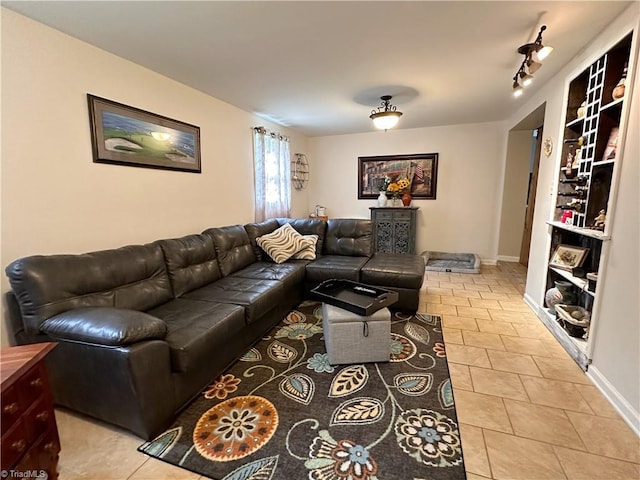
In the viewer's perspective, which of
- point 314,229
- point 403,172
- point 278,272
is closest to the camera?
point 278,272

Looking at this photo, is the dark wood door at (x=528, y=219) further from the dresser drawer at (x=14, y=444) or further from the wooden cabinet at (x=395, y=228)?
the dresser drawer at (x=14, y=444)

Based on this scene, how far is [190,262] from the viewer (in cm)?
260

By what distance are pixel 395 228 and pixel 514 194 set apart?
2.02 metres

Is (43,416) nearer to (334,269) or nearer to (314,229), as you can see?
(334,269)

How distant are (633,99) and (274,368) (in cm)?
282

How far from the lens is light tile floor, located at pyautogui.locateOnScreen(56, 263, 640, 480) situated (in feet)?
4.46

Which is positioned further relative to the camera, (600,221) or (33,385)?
(600,221)

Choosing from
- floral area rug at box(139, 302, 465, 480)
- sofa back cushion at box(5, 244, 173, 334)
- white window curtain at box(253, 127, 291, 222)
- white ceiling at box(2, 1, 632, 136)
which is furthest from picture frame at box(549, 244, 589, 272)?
white window curtain at box(253, 127, 291, 222)

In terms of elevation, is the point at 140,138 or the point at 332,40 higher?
Result: the point at 332,40

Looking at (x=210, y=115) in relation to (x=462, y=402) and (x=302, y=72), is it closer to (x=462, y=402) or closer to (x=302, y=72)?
(x=302, y=72)

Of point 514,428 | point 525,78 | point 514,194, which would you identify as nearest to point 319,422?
point 514,428

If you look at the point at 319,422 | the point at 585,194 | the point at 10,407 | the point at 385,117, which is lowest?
the point at 319,422

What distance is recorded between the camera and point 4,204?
1762 millimetres

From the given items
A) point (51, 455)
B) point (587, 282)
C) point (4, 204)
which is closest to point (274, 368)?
point (51, 455)
